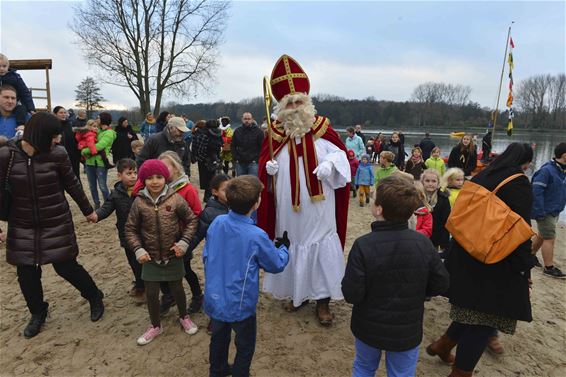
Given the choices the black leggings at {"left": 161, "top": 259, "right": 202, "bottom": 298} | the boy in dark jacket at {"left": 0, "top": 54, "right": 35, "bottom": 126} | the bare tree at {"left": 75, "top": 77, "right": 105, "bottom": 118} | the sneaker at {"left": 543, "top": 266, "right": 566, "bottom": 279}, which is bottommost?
the sneaker at {"left": 543, "top": 266, "right": 566, "bottom": 279}

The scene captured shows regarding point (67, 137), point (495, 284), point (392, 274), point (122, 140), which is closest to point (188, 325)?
point (392, 274)

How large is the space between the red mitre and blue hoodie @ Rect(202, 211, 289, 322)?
5.61ft

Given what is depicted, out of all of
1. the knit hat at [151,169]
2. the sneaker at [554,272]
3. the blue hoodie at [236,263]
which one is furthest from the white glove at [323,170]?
the sneaker at [554,272]

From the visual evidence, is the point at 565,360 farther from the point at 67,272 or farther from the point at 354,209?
the point at 354,209

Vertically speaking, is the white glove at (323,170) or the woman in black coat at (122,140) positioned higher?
the woman in black coat at (122,140)

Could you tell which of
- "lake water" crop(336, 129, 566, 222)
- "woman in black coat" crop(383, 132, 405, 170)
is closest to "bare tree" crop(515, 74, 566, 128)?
"lake water" crop(336, 129, 566, 222)

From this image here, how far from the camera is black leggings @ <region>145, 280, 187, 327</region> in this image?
3050 mm

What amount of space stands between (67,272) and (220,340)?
173cm

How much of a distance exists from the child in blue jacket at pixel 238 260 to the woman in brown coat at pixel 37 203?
1600 mm

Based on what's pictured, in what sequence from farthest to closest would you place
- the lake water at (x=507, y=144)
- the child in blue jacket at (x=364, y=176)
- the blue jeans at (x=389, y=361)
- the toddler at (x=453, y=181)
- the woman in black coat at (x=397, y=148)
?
the lake water at (x=507, y=144) < the woman in black coat at (x=397, y=148) < the child in blue jacket at (x=364, y=176) < the toddler at (x=453, y=181) < the blue jeans at (x=389, y=361)

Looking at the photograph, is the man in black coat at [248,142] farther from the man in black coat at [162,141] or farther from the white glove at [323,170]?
the white glove at [323,170]

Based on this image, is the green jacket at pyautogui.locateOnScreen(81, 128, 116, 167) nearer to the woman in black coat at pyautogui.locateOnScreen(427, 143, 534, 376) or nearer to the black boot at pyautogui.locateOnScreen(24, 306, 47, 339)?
the black boot at pyautogui.locateOnScreen(24, 306, 47, 339)

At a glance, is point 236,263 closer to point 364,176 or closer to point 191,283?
point 191,283

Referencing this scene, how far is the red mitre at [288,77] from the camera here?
3.53 meters
